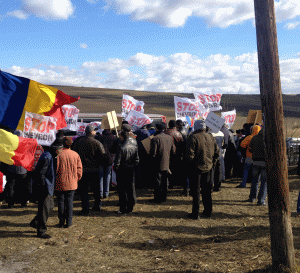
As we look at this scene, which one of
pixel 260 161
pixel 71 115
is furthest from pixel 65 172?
pixel 71 115

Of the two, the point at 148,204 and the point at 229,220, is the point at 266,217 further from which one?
the point at 148,204

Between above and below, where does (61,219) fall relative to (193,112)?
below

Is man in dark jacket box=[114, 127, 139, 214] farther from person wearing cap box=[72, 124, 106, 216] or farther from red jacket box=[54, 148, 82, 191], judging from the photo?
red jacket box=[54, 148, 82, 191]

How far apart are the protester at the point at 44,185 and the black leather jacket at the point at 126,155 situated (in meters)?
1.62

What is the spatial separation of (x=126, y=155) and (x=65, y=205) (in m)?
1.67

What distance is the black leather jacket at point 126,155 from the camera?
7.20 metres

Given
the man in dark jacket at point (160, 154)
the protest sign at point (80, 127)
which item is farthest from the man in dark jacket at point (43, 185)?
the protest sign at point (80, 127)

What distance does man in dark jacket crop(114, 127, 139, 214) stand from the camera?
7.25 meters

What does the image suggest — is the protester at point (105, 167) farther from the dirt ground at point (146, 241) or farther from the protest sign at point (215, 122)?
the protest sign at point (215, 122)

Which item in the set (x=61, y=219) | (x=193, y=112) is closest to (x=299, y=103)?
(x=193, y=112)

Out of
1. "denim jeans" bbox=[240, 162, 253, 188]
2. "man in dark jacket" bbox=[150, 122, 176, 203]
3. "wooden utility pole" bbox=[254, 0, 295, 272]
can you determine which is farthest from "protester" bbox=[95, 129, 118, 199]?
"wooden utility pole" bbox=[254, 0, 295, 272]

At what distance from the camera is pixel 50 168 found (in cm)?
591

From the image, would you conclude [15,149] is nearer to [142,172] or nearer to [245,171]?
[142,172]

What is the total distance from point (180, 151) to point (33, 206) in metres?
4.02
